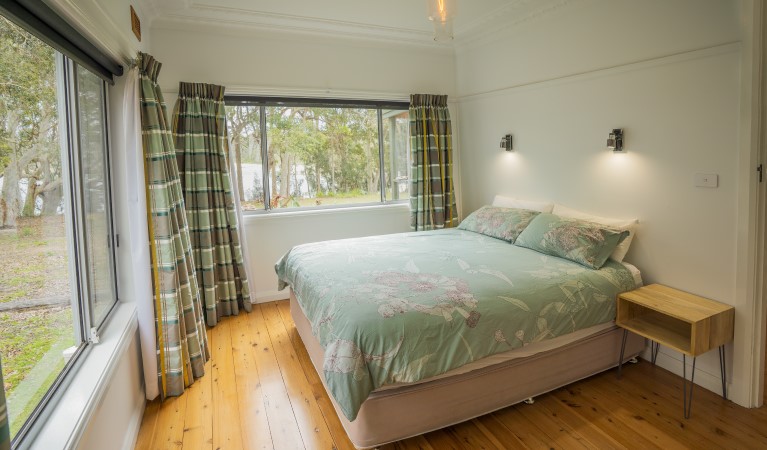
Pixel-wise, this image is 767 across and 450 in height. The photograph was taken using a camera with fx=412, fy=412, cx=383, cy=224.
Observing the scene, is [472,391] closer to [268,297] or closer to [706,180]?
[706,180]

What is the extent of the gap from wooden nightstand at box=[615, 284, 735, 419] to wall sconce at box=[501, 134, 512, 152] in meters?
1.86

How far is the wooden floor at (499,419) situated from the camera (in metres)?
2.07

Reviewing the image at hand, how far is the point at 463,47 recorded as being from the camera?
459 centimetres

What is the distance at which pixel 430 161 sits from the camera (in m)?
4.64

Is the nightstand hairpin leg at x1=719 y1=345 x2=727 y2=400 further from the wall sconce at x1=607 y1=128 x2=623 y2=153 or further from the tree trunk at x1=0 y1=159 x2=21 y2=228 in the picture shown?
Answer: the tree trunk at x1=0 y1=159 x2=21 y2=228

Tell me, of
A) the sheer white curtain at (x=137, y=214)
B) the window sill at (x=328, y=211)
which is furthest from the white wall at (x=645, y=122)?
the sheer white curtain at (x=137, y=214)

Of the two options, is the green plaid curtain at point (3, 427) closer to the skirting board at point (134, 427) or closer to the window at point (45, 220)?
the window at point (45, 220)

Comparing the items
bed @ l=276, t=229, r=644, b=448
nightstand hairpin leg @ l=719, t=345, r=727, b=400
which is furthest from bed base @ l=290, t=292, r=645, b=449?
nightstand hairpin leg @ l=719, t=345, r=727, b=400

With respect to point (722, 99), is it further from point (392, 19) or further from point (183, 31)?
point (183, 31)

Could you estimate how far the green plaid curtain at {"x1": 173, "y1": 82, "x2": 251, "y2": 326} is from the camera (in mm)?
3564

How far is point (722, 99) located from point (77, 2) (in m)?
3.26

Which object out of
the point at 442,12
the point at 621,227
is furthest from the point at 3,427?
the point at 621,227

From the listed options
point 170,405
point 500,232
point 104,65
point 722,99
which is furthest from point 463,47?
point 170,405

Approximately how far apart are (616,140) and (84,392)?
11.1ft
